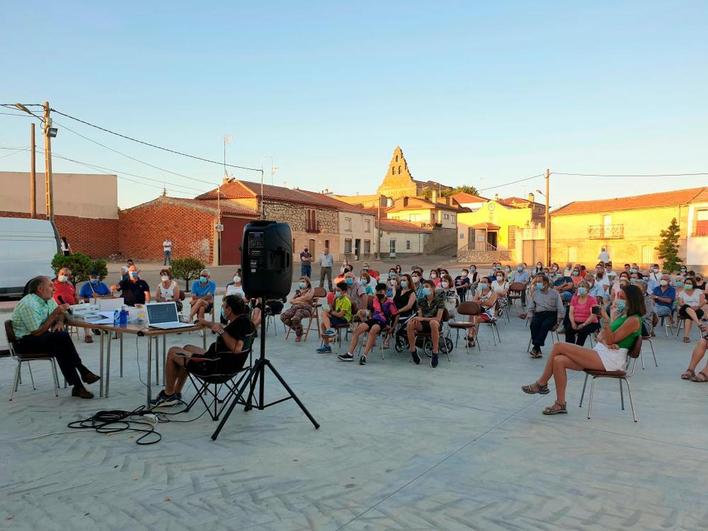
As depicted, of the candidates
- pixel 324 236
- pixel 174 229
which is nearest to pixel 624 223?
pixel 324 236

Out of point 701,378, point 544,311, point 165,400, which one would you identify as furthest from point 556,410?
point 165,400

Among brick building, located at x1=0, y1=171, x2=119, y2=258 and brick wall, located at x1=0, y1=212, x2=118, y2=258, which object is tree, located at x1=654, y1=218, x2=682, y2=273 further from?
brick building, located at x1=0, y1=171, x2=119, y2=258

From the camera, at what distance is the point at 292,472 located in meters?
3.58

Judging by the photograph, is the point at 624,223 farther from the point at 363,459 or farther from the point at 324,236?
the point at 363,459

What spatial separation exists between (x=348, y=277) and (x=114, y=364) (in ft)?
15.6

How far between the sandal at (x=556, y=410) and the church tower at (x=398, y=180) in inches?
3373

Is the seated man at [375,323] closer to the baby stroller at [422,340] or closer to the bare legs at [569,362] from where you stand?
the baby stroller at [422,340]

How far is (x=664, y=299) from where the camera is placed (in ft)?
33.4

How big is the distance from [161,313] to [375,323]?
10.1 ft

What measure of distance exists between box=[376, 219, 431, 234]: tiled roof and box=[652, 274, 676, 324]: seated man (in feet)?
128

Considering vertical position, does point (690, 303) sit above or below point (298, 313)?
above

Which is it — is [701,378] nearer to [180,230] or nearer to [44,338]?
[44,338]

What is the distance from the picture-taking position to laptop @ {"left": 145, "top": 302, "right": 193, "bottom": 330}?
5328mm

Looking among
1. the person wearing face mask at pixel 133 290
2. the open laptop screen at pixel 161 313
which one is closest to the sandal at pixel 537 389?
the open laptop screen at pixel 161 313
